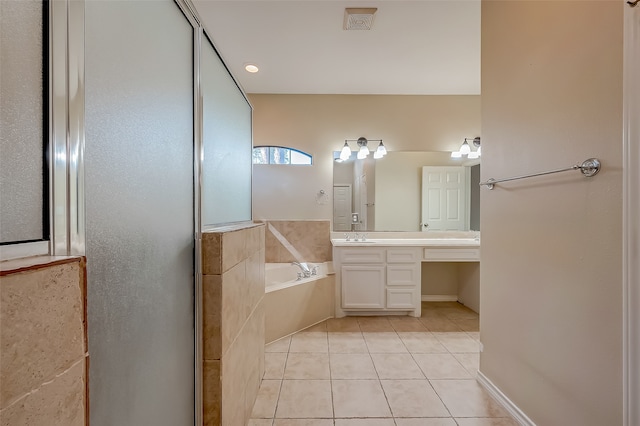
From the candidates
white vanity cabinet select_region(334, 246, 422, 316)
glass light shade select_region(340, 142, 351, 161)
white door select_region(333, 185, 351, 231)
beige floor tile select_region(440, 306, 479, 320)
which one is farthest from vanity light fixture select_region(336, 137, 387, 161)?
beige floor tile select_region(440, 306, 479, 320)

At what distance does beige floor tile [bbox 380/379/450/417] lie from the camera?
5.12 ft

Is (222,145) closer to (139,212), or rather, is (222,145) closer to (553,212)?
(139,212)

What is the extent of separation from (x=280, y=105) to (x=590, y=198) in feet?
9.81

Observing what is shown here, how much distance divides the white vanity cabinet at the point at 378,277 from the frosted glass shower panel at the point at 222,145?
1.43 m

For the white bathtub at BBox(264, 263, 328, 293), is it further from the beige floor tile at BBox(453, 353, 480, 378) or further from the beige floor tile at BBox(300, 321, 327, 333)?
the beige floor tile at BBox(453, 353, 480, 378)

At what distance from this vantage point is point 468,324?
2.81 meters

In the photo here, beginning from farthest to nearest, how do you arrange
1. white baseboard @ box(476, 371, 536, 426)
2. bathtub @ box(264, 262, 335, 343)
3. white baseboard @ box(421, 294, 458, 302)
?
white baseboard @ box(421, 294, 458, 302) < bathtub @ box(264, 262, 335, 343) < white baseboard @ box(476, 371, 536, 426)

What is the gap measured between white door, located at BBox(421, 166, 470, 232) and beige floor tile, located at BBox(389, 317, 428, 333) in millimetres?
1058

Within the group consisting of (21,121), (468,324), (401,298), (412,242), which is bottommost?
(468,324)

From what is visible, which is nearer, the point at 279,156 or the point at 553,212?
the point at 553,212

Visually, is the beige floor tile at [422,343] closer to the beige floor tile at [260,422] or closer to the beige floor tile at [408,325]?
the beige floor tile at [408,325]

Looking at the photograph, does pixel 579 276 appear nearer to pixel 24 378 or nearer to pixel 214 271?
pixel 214 271

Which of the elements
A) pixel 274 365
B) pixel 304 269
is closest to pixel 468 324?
pixel 304 269

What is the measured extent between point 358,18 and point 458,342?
267cm
